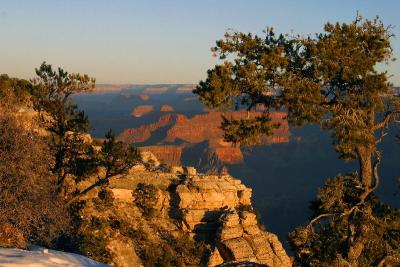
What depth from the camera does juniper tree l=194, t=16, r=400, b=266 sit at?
18.4 meters

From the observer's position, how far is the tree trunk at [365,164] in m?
19.1

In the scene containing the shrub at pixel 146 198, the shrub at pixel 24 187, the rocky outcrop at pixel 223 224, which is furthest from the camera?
the shrub at pixel 146 198

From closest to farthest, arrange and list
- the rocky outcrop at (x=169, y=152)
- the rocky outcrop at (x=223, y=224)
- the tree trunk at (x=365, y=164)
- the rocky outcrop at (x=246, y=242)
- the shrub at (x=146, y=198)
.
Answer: the tree trunk at (x=365, y=164), the rocky outcrop at (x=246, y=242), the rocky outcrop at (x=223, y=224), the shrub at (x=146, y=198), the rocky outcrop at (x=169, y=152)

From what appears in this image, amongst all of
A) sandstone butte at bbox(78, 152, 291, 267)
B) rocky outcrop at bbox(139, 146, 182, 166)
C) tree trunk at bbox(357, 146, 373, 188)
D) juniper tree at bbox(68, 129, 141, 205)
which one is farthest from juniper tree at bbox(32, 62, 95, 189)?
rocky outcrop at bbox(139, 146, 182, 166)

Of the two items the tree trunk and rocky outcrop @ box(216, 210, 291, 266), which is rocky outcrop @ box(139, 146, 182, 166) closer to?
rocky outcrop @ box(216, 210, 291, 266)

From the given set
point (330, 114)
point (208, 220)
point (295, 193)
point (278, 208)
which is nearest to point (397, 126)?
point (330, 114)

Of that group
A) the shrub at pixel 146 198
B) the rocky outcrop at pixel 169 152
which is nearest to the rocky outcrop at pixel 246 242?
the shrub at pixel 146 198

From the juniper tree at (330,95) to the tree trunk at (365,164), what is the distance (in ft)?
0.11

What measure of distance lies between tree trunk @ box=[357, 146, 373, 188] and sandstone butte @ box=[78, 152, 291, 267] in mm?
17745

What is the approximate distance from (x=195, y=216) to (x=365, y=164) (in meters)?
21.7

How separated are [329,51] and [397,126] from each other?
4138 millimetres

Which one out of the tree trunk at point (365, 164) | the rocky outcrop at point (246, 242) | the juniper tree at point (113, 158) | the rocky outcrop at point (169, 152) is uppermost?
the tree trunk at point (365, 164)

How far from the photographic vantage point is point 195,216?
3934 centimetres

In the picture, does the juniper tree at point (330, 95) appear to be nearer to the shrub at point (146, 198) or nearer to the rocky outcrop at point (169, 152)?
the shrub at point (146, 198)
